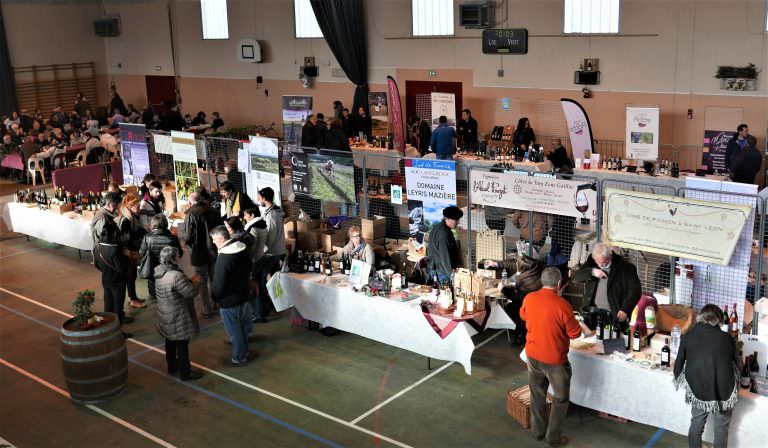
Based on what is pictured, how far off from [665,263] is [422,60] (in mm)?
10784

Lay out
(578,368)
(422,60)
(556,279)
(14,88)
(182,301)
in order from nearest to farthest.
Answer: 1. (556,279)
2. (578,368)
3. (182,301)
4. (422,60)
5. (14,88)

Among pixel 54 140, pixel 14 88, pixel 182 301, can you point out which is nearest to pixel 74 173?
pixel 54 140

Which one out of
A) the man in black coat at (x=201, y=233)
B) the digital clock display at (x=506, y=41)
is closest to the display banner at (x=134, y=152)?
the man in black coat at (x=201, y=233)

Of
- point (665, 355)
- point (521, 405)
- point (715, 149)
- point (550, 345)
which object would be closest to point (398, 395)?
point (521, 405)

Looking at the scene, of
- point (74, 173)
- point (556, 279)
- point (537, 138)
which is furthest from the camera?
point (537, 138)

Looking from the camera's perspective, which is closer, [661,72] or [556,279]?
[556,279]

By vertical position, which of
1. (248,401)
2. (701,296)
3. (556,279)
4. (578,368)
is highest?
(556,279)

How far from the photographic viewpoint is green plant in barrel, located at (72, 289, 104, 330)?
680 centimetres

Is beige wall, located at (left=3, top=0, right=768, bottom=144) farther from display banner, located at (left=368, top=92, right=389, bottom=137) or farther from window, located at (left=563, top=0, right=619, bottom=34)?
display banner, located at (left=368, top=92, right=389, bottom=137)

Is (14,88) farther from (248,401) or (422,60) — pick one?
(248,401)

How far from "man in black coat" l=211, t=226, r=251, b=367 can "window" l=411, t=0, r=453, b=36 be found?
10638mm

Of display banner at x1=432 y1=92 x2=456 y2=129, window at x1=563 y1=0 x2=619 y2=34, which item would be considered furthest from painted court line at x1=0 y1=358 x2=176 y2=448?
window at x1=563 y1=0 x2=619 y2=34

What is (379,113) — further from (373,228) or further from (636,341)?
(636,341)

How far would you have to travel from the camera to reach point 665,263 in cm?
736
